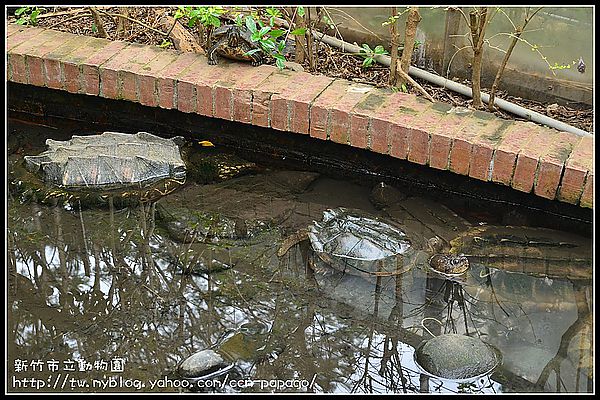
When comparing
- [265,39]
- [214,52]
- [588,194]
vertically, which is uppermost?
[265,39]

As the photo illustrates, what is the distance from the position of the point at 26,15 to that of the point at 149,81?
118 cm

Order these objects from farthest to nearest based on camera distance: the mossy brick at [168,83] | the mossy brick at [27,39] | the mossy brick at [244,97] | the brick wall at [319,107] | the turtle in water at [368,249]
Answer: the mossy brick at [27,39] < the mossy brick at [168,83] < the mossy brick at [244,97] < the brick wall at [319,107] < the turtle in water at [368,249]

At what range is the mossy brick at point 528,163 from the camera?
3.04 m

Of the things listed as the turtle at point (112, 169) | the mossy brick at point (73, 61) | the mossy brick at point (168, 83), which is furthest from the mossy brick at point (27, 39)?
the mossy brick at point (168, 83)

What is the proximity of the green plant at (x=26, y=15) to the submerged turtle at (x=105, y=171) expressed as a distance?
0.80m

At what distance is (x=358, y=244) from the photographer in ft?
9.57

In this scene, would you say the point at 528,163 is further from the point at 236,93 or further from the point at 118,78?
the point at 118,78

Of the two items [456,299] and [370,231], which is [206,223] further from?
[456,299]

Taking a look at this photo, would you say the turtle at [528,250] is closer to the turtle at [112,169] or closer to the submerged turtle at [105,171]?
the turtle at [112,169]

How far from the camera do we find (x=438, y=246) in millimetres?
2998

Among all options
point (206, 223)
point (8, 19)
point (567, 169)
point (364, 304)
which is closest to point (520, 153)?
point (567, 169)

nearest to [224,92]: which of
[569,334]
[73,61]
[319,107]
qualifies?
[319,107]

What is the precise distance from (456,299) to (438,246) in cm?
31

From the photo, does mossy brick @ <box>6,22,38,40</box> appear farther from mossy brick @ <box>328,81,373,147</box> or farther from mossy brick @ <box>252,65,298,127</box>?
mossy brick @ <box>328,81,373,147</box>
